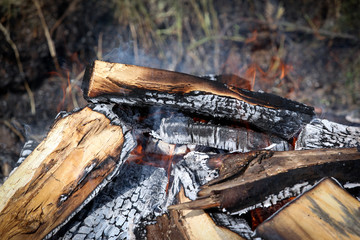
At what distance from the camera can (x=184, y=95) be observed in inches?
46.6

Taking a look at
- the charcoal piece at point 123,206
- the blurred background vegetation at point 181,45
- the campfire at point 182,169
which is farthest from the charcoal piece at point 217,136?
the blurred background vegetation at point 181,45

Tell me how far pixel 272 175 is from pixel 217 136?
0.36 meters

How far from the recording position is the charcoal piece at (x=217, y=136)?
4.09ft

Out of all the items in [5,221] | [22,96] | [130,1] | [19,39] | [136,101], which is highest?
[130,1]

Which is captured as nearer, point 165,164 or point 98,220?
point 98,220

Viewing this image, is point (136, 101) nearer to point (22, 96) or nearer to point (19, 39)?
point (22, 96)

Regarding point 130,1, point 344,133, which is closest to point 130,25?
point 130,1

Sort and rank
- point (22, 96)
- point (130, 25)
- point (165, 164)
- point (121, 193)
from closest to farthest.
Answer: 1. point (121, 193)
2. point (165, 164)
3. point (22, 96)
4. point (130, 25)

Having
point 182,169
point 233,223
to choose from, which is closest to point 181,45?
point 182,169

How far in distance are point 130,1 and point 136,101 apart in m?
2.26

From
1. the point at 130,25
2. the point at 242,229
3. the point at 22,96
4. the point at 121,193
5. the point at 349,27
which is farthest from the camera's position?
the point at 130,25

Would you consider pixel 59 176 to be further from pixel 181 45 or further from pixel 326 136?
pixel 181 45

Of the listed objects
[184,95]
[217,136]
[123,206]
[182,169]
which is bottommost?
[123,206]

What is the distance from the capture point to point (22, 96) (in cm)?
244
